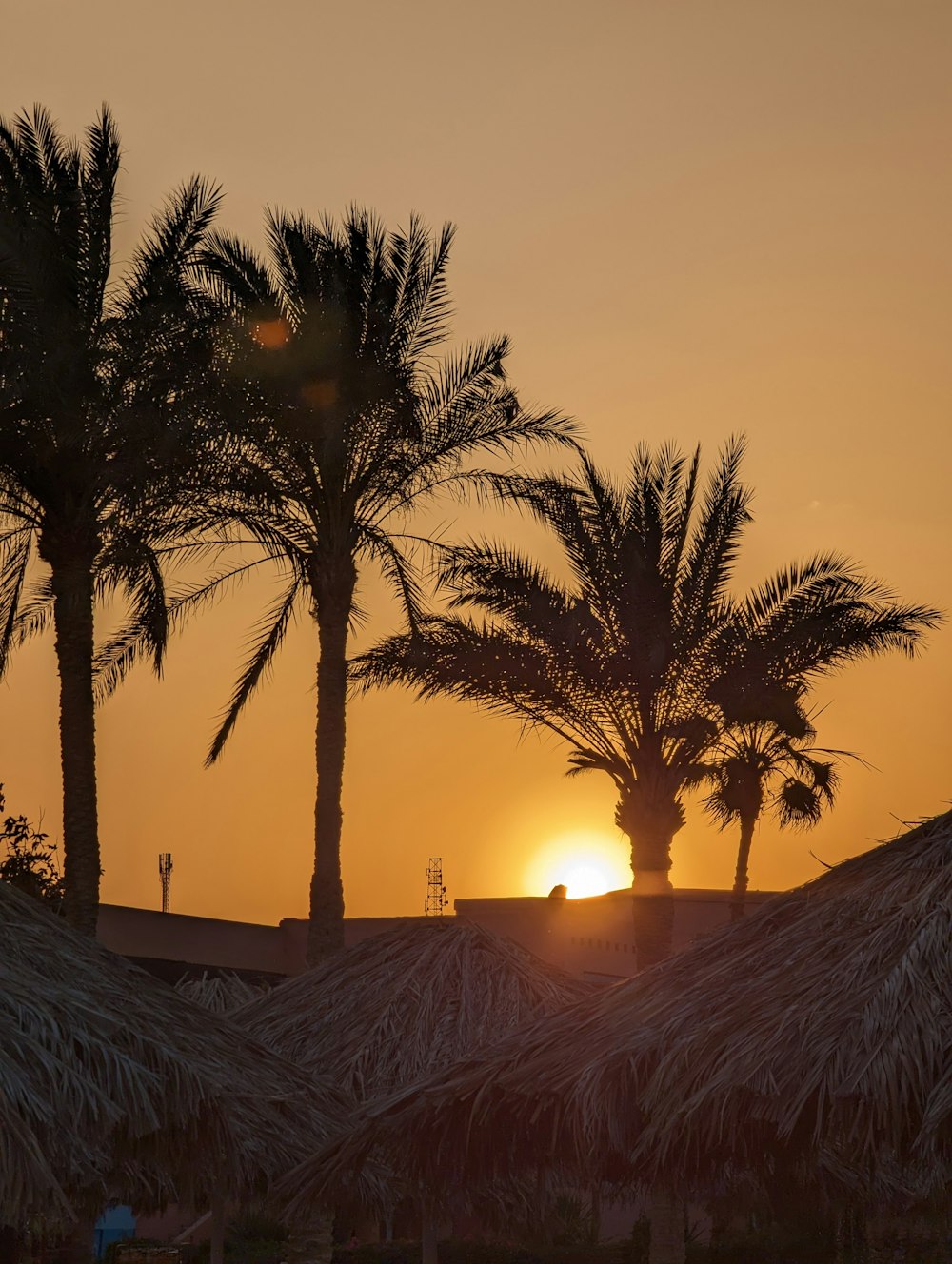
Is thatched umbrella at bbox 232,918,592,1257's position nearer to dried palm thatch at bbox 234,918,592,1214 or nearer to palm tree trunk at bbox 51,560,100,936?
dried palm thatch at bbox 234,918,592,1214

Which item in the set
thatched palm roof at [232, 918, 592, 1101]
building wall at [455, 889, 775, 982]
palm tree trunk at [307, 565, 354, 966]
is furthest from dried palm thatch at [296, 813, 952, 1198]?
building wall at [455, 889, 775, 982]

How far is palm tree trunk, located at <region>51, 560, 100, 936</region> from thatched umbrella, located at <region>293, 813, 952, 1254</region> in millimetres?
6704

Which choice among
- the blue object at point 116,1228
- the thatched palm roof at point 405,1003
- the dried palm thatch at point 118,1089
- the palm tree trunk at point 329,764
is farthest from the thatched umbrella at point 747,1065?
the blue object at point 116,1228

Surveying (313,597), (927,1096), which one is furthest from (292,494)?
(927,1096)

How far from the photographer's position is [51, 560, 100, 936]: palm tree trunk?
16.2 m

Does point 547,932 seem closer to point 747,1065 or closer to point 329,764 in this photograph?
point 329,764

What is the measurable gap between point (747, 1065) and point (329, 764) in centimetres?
1159

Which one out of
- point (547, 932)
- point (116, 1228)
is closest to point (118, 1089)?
point (116, 1228)

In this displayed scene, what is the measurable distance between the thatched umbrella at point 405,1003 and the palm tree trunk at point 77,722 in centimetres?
226

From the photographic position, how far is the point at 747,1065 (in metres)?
8.17

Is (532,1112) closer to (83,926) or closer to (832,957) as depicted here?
(832,957)

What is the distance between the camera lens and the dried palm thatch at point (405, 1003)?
47.4 feet

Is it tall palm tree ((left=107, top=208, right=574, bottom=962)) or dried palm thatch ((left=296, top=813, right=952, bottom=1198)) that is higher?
tall palm tree ((left=107, top=208, right=574, bottom=962))

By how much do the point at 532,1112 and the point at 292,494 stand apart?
10966 mm
